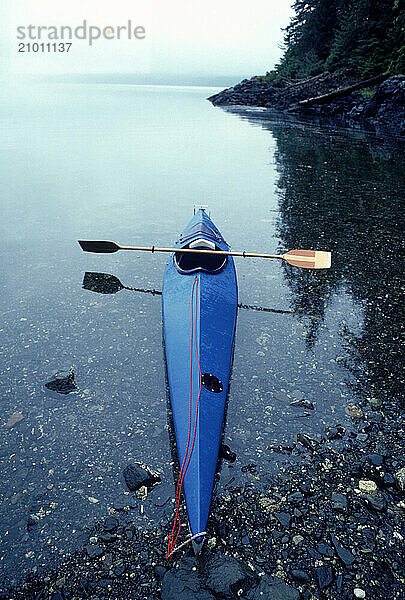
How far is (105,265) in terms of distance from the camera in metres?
10.3

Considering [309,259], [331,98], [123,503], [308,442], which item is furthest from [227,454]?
[331,98]

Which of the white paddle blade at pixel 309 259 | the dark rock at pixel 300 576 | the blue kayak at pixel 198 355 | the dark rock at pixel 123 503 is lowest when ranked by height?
the dark rock at pixel 123 503

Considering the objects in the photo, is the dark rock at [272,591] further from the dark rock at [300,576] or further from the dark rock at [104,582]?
the dark rock at [104,582]

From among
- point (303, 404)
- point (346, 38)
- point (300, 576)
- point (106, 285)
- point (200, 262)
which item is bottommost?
point (300, 576)

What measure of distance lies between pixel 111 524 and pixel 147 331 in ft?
12.5

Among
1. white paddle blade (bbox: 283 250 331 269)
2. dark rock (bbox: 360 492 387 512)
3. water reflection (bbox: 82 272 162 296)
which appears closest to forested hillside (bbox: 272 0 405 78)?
white paddle blade (bbox: 283 250 331 269)

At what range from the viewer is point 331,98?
46.0 metres

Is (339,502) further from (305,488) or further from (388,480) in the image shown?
(388,480)

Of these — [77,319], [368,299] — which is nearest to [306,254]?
[368,299]

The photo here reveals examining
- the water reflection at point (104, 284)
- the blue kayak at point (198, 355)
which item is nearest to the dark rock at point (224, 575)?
the blue kayak at point (198, 355)

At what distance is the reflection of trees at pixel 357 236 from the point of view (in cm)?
694

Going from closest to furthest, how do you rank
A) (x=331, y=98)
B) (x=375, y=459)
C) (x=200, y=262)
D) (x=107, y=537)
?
(x=107, y=537), (x=375, y=459), (x=200, y=262), (x=331, y=98)

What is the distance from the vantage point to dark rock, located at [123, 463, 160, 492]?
179 inches

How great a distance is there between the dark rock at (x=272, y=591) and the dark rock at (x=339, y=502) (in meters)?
1.02
